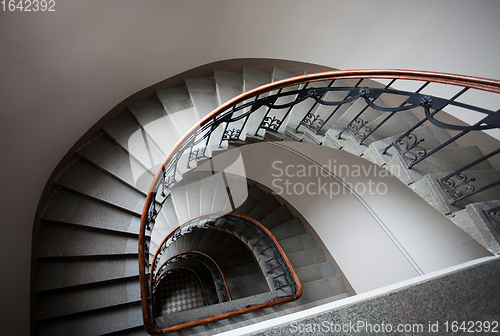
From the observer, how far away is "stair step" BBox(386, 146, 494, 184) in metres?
2.87

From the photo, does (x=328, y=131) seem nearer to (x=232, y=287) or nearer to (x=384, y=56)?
(x=384, y=56)

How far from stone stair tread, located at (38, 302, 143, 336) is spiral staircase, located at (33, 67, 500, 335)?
1 centimetres

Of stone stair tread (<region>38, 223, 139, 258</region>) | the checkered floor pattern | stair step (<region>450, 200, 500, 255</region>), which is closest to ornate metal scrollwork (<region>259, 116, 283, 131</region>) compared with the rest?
stair step (<region>450, 200, 500, 255</region>)

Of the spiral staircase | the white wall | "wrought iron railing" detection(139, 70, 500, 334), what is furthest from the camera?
the spiral staircase

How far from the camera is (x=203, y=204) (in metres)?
5.71

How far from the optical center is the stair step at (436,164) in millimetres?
2875

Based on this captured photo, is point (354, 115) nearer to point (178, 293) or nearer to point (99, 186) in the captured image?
point (99, 186)

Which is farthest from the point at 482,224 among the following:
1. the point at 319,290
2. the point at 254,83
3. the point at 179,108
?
the point at 179,108

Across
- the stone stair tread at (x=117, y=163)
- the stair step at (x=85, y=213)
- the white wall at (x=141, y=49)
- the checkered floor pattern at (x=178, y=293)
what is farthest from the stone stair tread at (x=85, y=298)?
the checkered floor pattern at (x=178, y=293)

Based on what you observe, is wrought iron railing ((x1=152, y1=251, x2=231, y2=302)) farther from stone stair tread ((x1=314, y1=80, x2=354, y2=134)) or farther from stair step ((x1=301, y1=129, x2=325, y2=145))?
stone stair tread ((x1=314, y1=80, x2=354, y2=134))

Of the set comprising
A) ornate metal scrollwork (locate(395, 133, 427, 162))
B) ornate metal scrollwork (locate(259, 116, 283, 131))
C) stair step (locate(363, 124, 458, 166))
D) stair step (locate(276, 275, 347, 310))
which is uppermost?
ornate metal scrollwork (locate(259, 116, 283, 131))

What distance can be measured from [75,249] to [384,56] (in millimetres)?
5447

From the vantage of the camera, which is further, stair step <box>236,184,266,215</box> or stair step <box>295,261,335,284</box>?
stair step <box>236,184,266,215</box>

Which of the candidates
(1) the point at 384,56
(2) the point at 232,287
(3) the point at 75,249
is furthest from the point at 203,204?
(1) the point at 384,56
